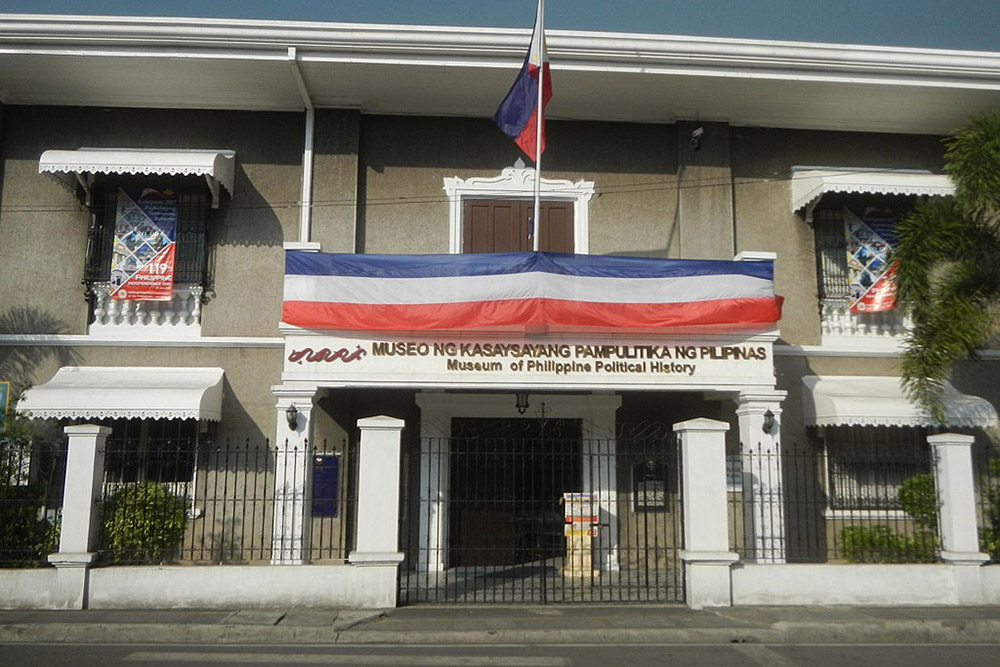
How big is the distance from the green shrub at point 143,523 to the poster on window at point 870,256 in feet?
32.5

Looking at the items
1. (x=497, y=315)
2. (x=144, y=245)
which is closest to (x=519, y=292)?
(x=497, y=315)

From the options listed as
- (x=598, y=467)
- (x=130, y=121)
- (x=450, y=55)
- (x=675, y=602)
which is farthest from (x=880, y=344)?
(x=130, y=121)

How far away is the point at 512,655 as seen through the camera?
313 inches

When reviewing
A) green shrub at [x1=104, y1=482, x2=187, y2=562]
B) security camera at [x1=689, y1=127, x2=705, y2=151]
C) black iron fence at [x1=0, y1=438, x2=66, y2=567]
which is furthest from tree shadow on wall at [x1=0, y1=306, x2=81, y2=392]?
security camera at [x1=689, y1=127, x2=705, y2=151]

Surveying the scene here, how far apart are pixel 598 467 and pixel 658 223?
3795 millimetres

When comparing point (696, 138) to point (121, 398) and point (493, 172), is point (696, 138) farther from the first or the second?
point (121, 398)

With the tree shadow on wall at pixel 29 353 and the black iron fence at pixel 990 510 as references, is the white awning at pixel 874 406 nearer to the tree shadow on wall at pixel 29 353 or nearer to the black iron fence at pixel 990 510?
the black iron fence at pixel 990 510

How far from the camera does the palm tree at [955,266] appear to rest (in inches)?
437

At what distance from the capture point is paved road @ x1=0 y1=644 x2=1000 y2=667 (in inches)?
301

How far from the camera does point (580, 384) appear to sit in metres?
11.4

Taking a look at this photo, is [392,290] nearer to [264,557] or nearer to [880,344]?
[264,557]

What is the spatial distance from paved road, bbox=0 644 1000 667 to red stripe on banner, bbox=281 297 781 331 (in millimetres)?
4112

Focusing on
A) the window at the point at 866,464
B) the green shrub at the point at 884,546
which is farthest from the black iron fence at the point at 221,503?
the window at the point at 866,464

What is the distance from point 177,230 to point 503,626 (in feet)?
24.7
